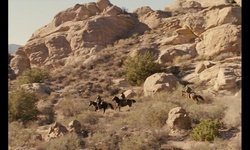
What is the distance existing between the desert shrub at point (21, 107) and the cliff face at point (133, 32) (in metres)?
14.1

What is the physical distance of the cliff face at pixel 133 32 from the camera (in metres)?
28.4

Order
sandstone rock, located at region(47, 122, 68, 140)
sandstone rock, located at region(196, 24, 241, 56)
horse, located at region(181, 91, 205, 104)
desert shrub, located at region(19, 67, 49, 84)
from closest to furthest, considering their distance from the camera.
Answer: 1. sandstone rock, located at region(47, 122, 68, 140)
2. horse, located at region(181, 91, 205, 104)
3. sandstone rock, located at region(196, 24, 241, 56)
4. desert shrub, located at region(19, 67, 49, 84)

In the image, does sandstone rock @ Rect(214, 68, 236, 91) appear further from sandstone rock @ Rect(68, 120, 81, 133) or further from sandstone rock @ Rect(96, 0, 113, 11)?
sandstone rock @ Rect(96, 0, 113, 11)

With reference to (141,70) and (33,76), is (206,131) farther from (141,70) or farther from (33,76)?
(33,76)

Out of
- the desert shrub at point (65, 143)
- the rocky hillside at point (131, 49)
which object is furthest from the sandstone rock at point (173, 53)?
the desert shrub at point (65, 143)

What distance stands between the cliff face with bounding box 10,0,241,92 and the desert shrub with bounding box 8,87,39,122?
14115mm

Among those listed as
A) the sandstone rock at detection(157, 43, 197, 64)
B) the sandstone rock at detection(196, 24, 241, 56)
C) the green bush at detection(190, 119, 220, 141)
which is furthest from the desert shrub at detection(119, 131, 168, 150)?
the sandstone rock at detection(157, 43, 197, 64)

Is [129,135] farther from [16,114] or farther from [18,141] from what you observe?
[16,114]

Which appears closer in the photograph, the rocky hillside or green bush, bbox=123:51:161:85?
the rocky hillside

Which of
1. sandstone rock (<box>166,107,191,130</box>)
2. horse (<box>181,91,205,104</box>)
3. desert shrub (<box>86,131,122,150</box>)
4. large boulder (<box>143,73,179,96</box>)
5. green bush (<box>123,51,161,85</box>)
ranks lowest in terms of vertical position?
desert shrub (<box>86,131,122,150</box>)

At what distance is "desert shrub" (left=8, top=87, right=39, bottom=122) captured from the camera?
1870 cm

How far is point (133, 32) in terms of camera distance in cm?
4094

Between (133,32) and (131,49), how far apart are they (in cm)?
603
